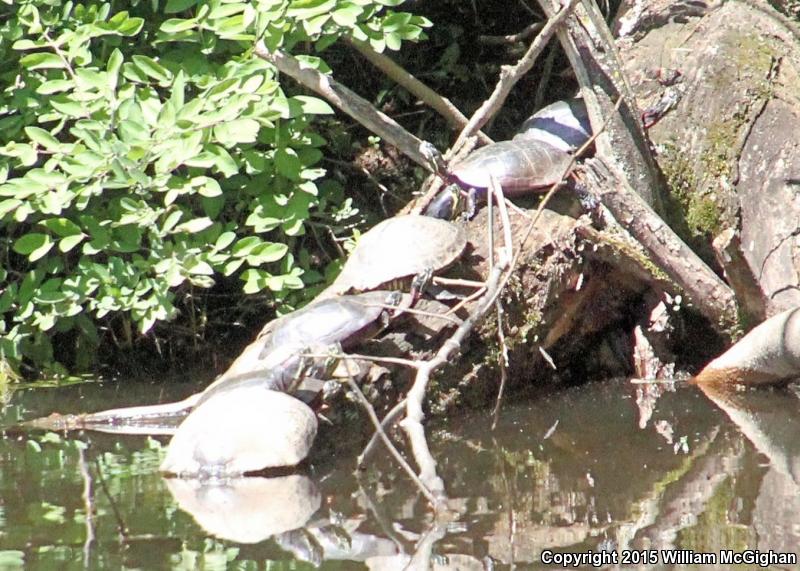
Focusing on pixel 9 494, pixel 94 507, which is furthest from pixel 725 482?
pixel 9 494

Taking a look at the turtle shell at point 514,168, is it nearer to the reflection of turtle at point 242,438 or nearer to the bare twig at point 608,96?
the bare twig at point 608,96

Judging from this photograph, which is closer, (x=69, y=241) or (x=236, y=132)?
(x=236, y=132)

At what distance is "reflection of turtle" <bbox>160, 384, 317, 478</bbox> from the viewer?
386cm

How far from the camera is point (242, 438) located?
3.89m

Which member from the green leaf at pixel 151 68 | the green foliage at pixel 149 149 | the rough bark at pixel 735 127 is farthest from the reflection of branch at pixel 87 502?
the rough bark at pixel 735 127

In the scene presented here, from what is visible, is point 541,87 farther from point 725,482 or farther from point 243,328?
point 725,482

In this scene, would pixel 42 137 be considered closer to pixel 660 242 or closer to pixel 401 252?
pixel 401 252

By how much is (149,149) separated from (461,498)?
221cm

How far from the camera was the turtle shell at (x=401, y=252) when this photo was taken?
4.85m

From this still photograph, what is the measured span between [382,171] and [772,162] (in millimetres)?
2360

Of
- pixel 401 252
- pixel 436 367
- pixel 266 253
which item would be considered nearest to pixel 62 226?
pixel 266 253

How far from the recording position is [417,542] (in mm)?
3068

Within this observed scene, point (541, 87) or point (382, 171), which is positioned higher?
point (541, 87)

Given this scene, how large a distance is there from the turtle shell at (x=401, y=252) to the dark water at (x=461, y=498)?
706 mm
